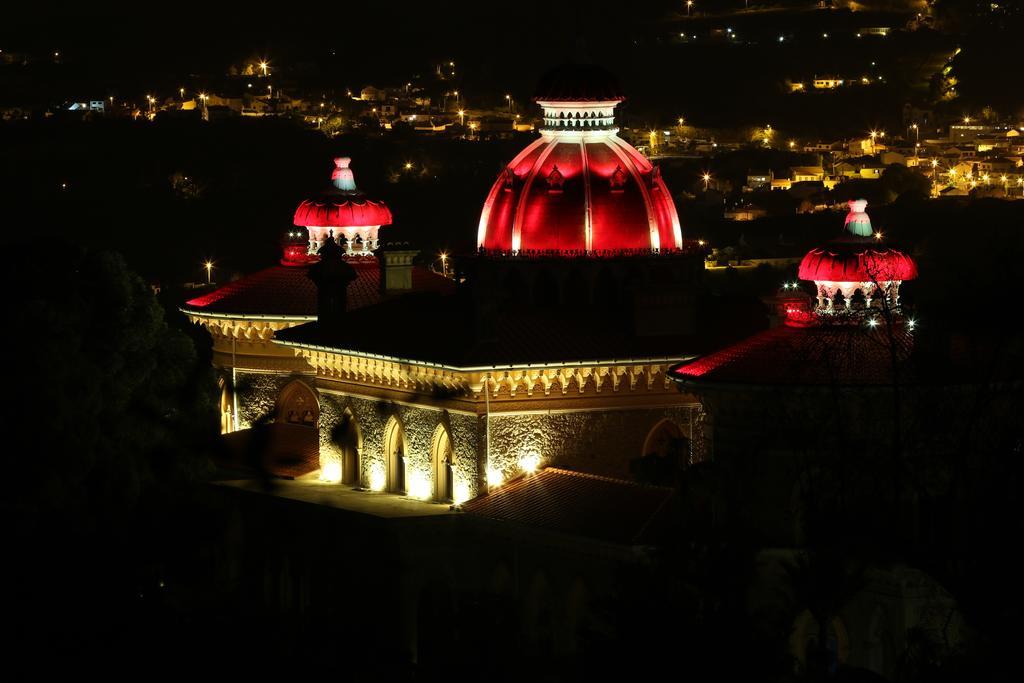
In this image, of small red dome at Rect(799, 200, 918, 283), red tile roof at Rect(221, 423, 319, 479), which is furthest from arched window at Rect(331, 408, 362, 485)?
small red dome at Rect(799, 200, 918, 283)

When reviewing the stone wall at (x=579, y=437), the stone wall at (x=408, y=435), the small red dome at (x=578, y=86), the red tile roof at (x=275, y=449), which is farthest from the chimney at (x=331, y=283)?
the stone wall at (x=579, y=437)

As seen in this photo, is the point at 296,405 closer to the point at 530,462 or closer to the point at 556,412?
the point at 530,462

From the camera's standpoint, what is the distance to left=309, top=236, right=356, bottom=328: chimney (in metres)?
66.5

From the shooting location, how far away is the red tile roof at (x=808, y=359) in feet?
173

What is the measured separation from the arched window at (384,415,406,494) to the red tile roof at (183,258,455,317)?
28.4ft

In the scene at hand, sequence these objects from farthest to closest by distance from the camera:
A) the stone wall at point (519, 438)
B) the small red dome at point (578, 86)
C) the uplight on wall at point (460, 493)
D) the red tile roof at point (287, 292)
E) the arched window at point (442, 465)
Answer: the red tile roof at point (287, 292) < the small red dome at point (578, 86) < the arched window at point (442, 465) < the uplight on wall at point (460, 493) < the stone wall at point (519, 438)

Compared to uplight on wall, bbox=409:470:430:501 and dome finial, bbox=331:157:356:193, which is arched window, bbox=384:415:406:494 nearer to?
uplight on wall, bbox=409:470:430:501

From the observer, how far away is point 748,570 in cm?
4819

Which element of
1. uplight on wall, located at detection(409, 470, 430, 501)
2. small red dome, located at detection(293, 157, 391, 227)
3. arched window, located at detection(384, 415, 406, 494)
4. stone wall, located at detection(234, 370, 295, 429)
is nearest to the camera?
uplight on wall, located at detection(409, 470, 430, 501)

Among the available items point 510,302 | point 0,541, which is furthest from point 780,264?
point 0,541

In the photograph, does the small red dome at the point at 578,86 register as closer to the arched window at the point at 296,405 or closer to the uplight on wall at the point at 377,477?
the uplight on wall at the point at 377,477

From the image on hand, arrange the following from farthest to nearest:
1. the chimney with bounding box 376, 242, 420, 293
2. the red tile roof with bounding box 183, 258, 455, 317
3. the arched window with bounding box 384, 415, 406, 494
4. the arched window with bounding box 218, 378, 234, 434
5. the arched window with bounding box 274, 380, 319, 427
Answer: the arched window with bounding box 218, 378, 234, 434, the red tile roof with bounding box 183, 258, 455, 317, the chimney with bounding box 376, 242, 420, 293, the arched window with bounding box 274, 380, 319, 427, the arched window with bounding box 384, 415, 406, 494

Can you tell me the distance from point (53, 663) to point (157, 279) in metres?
93.1

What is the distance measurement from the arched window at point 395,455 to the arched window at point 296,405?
8035mm
